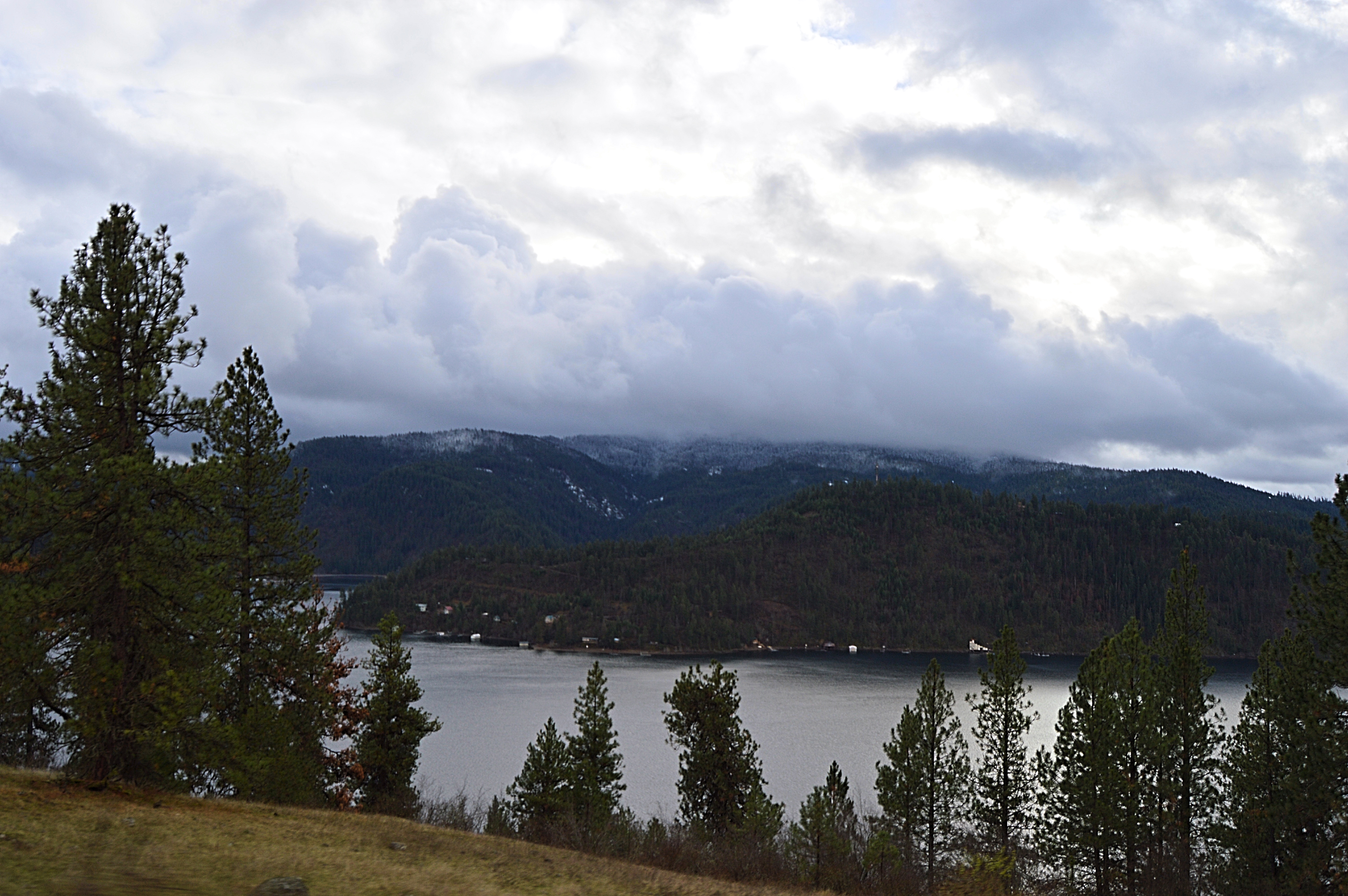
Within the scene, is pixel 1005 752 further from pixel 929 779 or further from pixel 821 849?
pixel 821 849

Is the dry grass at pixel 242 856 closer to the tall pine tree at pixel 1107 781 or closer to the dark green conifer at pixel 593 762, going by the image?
the dark green conifer at pixel 593 762

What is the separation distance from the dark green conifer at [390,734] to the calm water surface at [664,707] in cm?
2270

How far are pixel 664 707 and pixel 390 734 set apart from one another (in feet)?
253

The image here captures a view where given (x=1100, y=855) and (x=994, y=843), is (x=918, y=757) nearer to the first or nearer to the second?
(x=994, y=843)

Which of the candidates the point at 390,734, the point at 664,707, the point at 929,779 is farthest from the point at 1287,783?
the point at 664,707

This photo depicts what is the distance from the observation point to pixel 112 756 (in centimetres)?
2212

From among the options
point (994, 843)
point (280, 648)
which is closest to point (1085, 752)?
A: point (994, 843)

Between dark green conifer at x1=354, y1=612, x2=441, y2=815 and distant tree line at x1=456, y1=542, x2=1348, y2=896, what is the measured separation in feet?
15.1

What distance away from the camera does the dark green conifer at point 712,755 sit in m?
44.9

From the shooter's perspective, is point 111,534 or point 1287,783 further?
point 1287,783

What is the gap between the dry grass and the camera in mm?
15523

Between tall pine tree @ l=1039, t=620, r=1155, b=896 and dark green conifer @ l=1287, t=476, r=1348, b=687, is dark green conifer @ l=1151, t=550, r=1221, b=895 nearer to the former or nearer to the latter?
tall pine tree @ l=1039, t=620, r=1155, b=896

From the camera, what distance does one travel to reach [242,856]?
1850cm

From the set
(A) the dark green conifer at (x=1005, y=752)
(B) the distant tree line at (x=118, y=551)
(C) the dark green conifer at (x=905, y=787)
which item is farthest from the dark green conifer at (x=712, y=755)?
(B) the distant tree line at (x=118, y=551)
